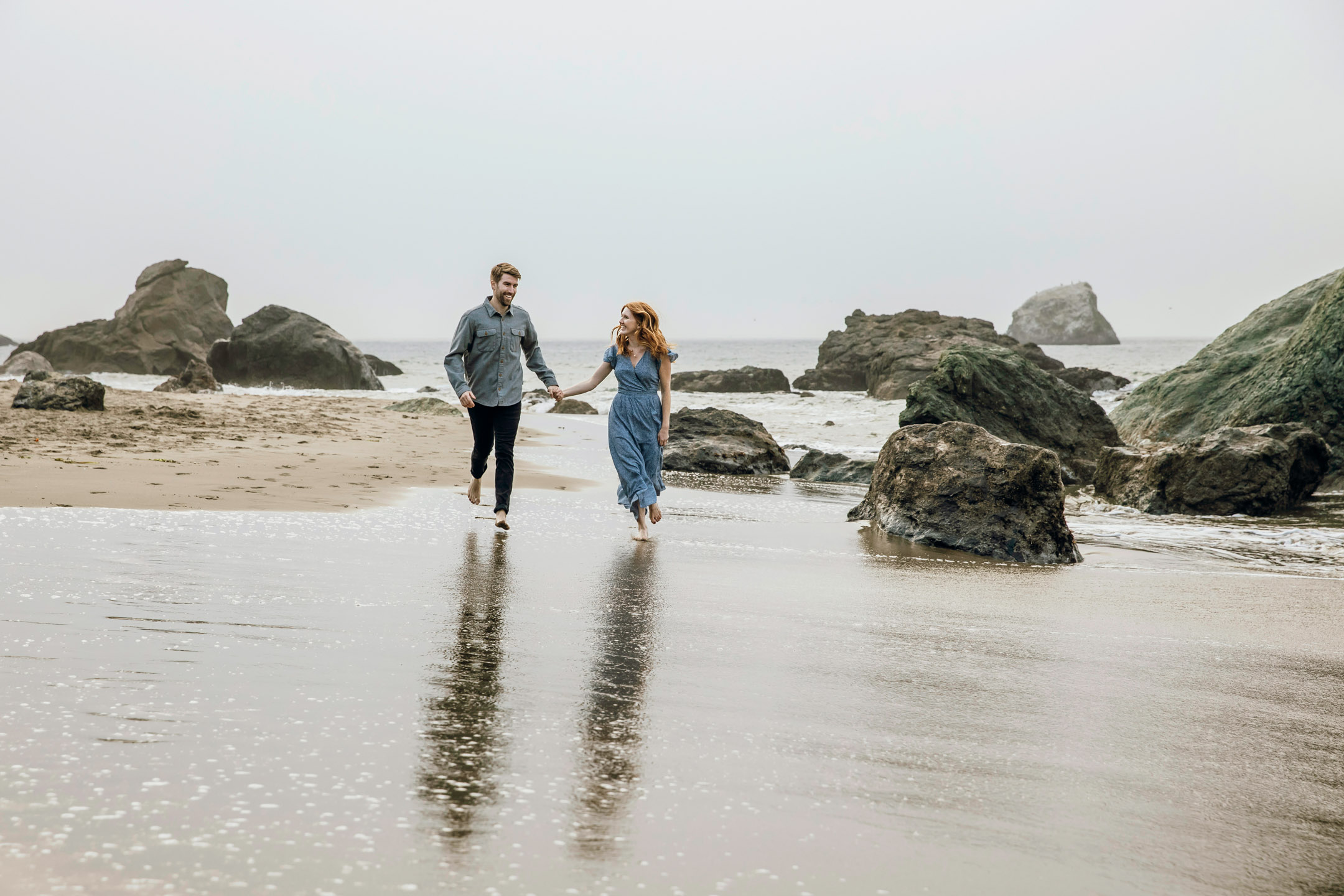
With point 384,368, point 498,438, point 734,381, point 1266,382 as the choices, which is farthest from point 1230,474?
point 384,368

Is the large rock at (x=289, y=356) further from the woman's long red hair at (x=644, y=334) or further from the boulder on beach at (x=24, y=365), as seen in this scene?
the woman's long red hair at (x=644, y=334)

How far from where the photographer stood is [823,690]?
10.1ft

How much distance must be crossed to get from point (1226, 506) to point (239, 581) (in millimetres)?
8567

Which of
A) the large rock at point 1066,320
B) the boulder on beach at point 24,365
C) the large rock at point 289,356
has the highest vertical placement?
the large rock at point 1066,320

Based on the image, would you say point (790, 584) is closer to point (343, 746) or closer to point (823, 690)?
point (823, 690)

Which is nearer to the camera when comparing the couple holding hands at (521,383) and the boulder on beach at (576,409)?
the couple holding hands at (521,383)

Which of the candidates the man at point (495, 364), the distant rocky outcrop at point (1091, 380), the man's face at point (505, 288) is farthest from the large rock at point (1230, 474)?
the distant rocky outcrop at point (1091, 380)

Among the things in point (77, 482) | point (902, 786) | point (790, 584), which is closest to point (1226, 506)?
point (790, 584)

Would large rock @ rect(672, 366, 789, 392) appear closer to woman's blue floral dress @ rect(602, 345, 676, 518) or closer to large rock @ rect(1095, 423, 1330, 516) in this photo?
large rock @ rect(1095, 423, 1330, 516)

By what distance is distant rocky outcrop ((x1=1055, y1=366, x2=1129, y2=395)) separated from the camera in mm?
37656

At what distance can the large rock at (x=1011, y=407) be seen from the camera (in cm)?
1291

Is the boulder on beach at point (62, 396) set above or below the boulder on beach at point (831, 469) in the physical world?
above

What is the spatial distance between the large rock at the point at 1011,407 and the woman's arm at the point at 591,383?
20.4 feet

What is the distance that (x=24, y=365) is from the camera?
36656 millimetres
